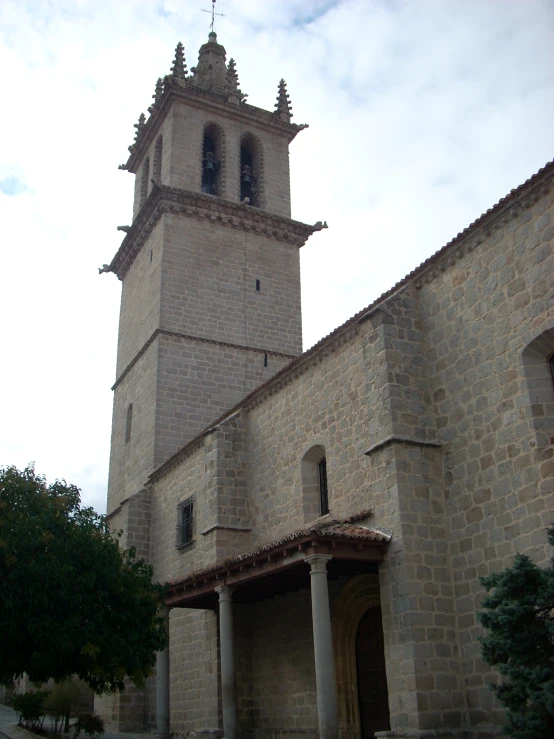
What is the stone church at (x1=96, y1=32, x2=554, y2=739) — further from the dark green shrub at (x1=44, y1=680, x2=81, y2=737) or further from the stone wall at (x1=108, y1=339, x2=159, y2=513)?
the dark green shrub at (x1=44, y1=680, x2=81, y2=737)

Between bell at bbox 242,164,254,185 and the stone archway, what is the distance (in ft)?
56.5

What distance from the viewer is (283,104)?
2797 cm

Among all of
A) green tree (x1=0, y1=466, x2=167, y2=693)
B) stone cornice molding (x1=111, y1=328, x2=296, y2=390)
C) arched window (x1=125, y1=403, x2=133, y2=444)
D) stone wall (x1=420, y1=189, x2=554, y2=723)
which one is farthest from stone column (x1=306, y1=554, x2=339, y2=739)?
arched window (x1=125, y1=403, x2=133, y2=444)

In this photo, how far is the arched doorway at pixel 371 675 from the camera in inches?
470

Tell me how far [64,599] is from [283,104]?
21.3m

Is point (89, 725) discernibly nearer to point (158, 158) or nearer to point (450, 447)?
point (450, 447)

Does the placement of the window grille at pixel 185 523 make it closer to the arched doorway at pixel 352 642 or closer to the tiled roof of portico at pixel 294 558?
the tiled roof of portico at pixel 294 558

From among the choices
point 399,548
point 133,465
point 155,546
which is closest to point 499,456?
point 399,548

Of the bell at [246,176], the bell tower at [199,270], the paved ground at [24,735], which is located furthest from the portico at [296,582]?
the bell at [246,176]

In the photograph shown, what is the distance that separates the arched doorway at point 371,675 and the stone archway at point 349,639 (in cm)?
8

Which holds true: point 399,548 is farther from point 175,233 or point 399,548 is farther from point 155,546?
point 175,233

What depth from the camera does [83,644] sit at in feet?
38.5

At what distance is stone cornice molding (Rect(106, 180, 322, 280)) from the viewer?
2391 centimetres

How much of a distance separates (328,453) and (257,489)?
293 centimetres
